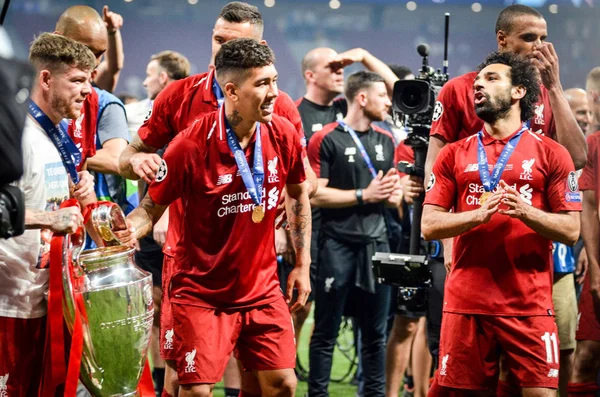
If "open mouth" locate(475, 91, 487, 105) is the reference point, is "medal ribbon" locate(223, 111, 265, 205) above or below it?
below

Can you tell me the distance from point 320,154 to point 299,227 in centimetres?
220

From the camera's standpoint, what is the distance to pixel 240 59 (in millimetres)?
4559

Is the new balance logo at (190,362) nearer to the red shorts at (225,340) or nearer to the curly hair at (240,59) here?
the red shorts at (225,340)

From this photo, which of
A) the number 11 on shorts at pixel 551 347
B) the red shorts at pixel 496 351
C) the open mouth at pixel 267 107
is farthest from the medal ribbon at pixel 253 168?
the number 11 on shorts at pixel 551 347

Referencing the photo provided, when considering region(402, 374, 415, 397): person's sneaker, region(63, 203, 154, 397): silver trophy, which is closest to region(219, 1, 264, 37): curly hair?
region(63, 203, 154, 397): silver trophy

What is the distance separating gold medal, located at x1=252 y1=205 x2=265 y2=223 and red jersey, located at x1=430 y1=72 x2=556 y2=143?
1321mm

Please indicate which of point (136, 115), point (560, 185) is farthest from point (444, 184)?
point (136, 115)

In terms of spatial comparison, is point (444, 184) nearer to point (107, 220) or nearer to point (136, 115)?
point (107, 220)

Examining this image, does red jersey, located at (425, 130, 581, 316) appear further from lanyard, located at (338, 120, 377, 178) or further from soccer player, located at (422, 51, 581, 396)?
lanyard, located at (338, 120, 377, 178)

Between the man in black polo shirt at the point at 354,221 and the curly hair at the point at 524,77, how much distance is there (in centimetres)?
185

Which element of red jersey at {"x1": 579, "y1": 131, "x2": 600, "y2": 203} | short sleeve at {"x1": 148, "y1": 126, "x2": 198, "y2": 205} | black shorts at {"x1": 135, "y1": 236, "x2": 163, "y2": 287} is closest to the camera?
short sleeve at {"x1": 148, "y1": 126, "x2": 198, "y2": 205}

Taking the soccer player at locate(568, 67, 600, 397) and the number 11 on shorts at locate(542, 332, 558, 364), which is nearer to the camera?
the number 11 on shorts at locate(542, 332, 558, 364)

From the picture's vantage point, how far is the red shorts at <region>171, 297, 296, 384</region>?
175 inches

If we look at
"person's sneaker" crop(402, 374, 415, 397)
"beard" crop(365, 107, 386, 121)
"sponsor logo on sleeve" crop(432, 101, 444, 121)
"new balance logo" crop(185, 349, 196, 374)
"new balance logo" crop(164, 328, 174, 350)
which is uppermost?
"beard" crop(365, 107, 386, 121)
